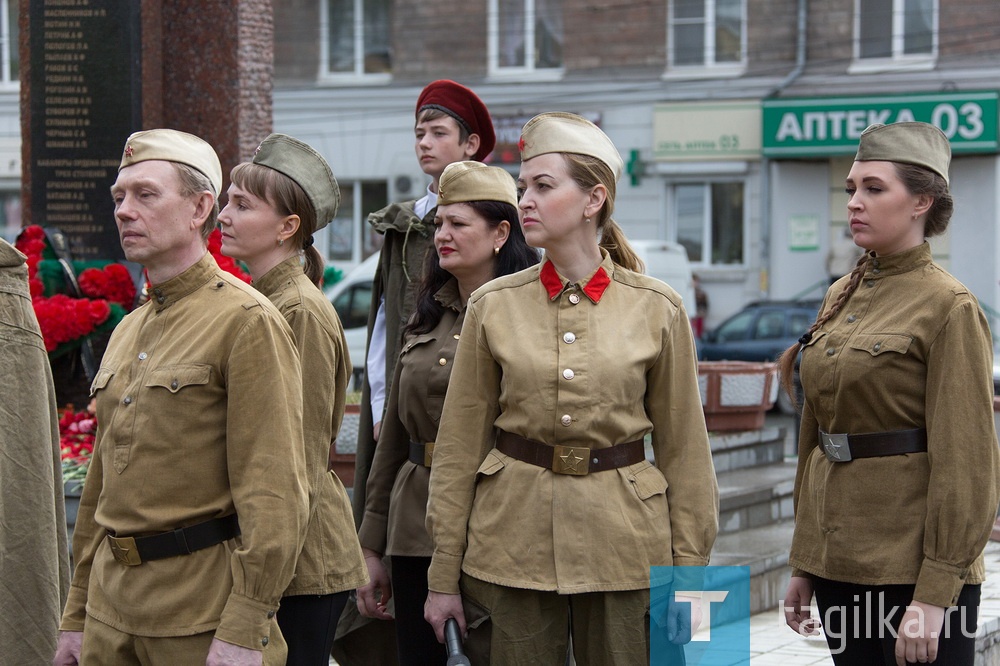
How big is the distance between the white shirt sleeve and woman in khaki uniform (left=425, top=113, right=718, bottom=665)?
1.30m

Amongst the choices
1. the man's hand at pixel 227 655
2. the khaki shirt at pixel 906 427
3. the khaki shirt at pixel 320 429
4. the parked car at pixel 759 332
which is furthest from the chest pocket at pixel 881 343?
the parked car at pixel 759 332

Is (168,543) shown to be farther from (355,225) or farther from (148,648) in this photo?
(355,225)

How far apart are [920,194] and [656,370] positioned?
2.90 ft

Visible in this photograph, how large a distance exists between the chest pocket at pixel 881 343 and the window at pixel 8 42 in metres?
26.8

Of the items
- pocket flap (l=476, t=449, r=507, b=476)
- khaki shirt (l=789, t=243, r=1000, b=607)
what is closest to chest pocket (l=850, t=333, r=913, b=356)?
khaki shirt (l=789, t=243, r=1000, b=607)

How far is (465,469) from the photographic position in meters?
3.61

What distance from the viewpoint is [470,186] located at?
4.37m

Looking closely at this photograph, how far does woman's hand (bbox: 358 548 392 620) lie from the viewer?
449 centimetres

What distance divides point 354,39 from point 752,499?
20.6 metres

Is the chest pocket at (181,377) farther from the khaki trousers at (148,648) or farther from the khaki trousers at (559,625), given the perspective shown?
the khaki trousers at (559,625)

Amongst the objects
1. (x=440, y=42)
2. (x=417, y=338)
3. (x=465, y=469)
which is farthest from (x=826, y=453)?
(x=440, y=42)

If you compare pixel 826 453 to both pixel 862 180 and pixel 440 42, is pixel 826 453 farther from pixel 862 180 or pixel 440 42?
pixel 440 42

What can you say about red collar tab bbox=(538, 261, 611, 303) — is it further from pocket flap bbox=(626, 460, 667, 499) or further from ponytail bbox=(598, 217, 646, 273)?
pocket flap bbox=(626, 460, 667, 499)

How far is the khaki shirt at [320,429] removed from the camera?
3.68 metres
